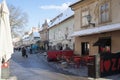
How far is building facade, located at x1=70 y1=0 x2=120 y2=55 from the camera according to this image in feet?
68.2

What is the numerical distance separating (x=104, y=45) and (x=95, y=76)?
7287mm

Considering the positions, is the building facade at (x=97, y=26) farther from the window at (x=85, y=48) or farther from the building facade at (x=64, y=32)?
the building facade at (x=64, y=32)

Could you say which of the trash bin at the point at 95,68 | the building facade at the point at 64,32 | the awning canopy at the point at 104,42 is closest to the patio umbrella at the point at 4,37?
the trash bin at the point at 95,68

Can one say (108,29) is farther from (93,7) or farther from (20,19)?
(20,19)

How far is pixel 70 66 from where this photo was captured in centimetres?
2302

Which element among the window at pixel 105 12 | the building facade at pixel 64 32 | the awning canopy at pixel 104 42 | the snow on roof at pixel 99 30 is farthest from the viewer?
the building facade at pixel 64 32

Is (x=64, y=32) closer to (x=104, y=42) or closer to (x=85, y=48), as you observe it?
(x=85, y=48)

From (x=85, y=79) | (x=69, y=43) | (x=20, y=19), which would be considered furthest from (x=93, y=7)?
(x=20, y=19)

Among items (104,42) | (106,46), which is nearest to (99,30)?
(104,42)

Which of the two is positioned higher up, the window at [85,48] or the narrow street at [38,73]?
the window at [85,48]

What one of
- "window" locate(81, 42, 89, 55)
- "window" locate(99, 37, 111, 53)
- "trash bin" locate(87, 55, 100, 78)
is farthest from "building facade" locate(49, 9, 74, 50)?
"trash bin" locate(87, 55, 100, 78)

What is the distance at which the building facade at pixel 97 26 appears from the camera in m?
20.8

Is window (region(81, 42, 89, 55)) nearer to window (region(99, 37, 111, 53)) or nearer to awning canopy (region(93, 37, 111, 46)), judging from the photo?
window (region(99, 37, 111, 53))

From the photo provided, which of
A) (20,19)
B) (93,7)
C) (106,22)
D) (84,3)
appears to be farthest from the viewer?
(20,19)
